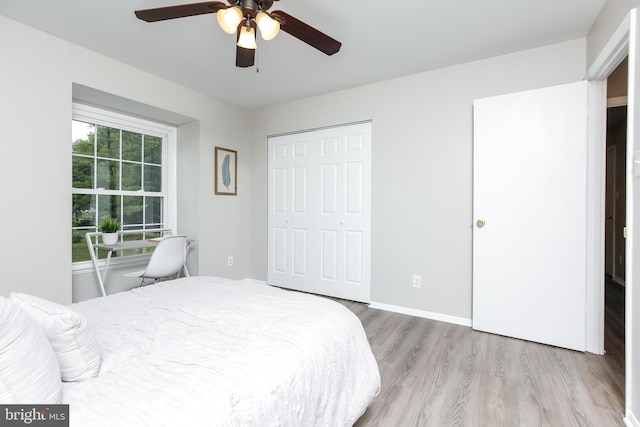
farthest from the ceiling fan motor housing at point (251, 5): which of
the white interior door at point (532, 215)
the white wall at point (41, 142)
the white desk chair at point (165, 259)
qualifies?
the white desk chair at point (165, 259)

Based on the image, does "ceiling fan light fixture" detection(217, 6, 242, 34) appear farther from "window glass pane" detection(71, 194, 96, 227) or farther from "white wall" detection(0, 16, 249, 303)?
"window glass pane" detection(71, 194, 96, 227)

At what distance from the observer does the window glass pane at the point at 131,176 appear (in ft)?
10.6

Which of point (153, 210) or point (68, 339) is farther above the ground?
point (153, 210)

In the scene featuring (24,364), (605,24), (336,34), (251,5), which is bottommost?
(24,364)

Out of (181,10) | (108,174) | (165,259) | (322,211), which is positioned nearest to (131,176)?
(108,174)

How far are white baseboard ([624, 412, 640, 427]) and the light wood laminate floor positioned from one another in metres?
0.04

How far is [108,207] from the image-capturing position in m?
3.12

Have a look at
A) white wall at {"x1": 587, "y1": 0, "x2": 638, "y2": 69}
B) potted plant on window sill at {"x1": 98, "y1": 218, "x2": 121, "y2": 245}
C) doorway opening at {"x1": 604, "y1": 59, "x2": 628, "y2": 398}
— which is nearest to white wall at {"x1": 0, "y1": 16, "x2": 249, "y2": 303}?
potted plant on window sill at {"x1": 98, "y1": 218, "x2": 121, "y2": 245}

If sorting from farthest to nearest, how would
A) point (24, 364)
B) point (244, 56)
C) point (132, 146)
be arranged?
1. point (132, 146)
2. point (244, 56)
3. point (24, 364)

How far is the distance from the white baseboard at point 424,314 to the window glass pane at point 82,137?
3.28m

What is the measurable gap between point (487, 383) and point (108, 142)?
3889 millimetres

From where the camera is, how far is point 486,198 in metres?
2.55

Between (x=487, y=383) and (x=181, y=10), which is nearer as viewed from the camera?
(x=181, y=10)

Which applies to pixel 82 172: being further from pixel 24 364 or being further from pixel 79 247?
pixel 24 364
